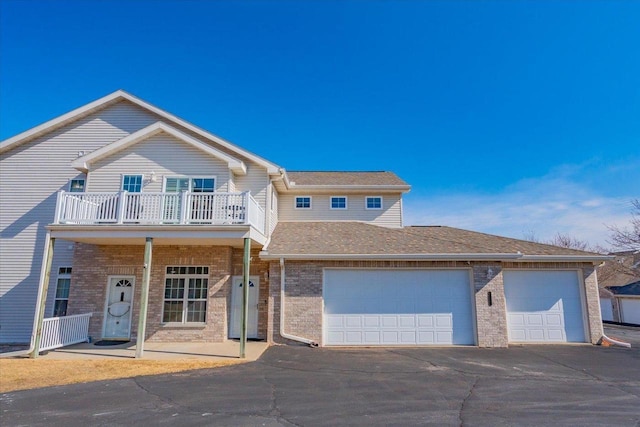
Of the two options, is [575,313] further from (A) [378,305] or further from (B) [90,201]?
(B) [90,201]

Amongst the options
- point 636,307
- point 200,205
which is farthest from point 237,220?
point 636,307

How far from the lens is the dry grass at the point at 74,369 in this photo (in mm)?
7844

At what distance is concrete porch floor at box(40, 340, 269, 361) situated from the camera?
10180mm

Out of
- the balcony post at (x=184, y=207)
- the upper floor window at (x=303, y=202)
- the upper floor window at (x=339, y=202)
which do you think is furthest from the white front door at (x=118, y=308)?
the upper floor window at (x=339, y=202)

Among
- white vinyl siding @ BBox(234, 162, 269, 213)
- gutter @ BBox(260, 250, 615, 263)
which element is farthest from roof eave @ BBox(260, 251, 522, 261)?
white vinyl siding @ BBox(234, 162, 269, 213)

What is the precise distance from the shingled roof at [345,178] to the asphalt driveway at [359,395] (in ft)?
30.0

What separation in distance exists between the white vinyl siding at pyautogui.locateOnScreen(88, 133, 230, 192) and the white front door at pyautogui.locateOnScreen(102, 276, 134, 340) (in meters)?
A: 3.32

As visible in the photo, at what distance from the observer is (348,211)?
55.6 ft

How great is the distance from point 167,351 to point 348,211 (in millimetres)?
9341

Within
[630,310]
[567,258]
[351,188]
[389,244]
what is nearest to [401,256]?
[389,244]

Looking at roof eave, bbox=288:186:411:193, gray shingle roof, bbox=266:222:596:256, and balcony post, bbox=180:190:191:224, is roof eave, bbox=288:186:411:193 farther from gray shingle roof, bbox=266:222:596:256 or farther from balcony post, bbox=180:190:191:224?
balcony post, bbox=180:190:191:224

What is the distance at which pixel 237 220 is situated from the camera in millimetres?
11406

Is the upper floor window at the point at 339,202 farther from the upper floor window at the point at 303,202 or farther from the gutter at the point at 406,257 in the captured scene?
the gutter at the point at 406,257

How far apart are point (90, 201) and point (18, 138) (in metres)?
5.40
